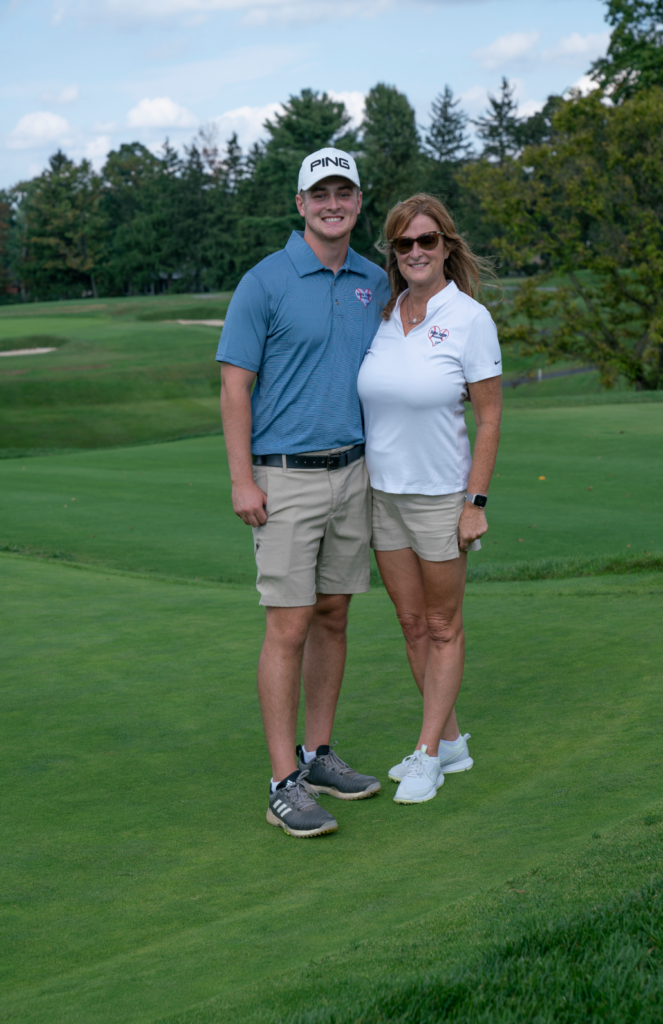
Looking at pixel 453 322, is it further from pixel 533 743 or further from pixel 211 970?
pixel 211 970

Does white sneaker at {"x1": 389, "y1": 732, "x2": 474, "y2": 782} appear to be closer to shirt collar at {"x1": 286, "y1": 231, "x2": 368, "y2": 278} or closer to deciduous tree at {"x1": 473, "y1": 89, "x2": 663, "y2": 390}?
shirt collar at {"x1": 286, "y1": 231, "x2": 368, "y2": 278}

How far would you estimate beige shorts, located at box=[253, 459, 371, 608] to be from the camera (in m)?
3.30

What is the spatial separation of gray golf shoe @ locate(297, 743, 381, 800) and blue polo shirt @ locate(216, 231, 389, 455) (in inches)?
40.9

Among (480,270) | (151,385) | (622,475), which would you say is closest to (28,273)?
(151,385)

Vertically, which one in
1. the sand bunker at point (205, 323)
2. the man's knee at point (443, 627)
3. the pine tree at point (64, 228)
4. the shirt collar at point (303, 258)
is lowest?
the sand bunker at point (205, 323)

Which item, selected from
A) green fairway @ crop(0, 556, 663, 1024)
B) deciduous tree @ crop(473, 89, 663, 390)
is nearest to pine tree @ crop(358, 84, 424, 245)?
deciduous tree @ crop(473, 89, 663, 390)

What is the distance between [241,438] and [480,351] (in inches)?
31.4

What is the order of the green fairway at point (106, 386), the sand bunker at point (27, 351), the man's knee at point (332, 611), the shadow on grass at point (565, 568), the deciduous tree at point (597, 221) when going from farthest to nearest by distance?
the sand bunker at point (27, 351) → the deciduous tree at point (597, 221) → the green fairway at point (106, 386) → the shadow on grass at point (565, 568) → the man's knee at point (332, 611)

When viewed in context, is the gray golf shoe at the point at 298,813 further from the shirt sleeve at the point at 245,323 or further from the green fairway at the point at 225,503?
the green fairway at the point at 225,503

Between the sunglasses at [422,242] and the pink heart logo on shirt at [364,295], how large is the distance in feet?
0.56

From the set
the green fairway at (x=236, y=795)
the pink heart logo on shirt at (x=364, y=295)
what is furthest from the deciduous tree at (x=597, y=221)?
the pink heart logo on shirt at (x=364, y=295)

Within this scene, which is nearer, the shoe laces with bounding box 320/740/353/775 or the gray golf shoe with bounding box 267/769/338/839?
the gray golf shoe with bounding box 267/769/338/839

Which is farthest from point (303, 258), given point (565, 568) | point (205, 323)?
point (205, 323)

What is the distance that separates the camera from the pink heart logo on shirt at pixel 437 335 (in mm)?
3221
